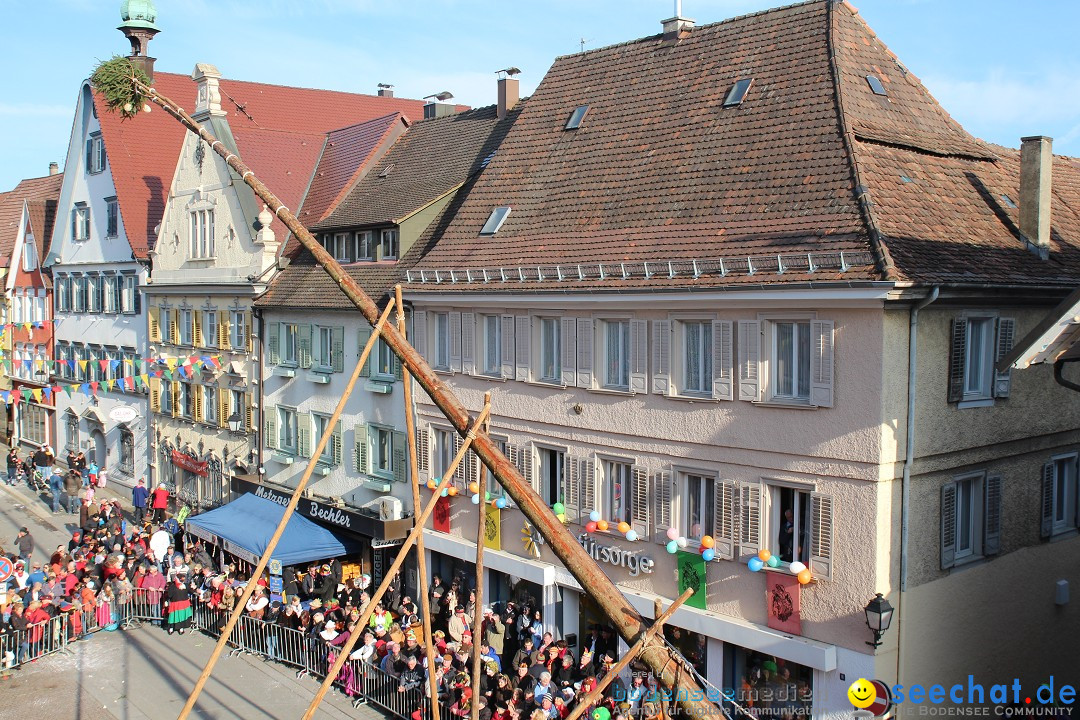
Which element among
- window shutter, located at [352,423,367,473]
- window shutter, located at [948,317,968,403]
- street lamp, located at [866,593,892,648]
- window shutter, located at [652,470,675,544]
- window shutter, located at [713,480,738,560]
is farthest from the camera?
window shutter, located at [352,423,367,473]

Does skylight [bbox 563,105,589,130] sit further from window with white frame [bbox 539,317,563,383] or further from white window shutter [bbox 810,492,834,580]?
A: white window shutter [bbox 810,492,834,580]

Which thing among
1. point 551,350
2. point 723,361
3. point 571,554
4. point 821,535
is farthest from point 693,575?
point 571,554

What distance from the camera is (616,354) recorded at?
18.6 meters

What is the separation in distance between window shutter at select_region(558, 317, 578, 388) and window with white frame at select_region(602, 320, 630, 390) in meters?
0.61

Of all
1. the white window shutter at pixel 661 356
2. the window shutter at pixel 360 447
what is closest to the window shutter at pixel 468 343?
the window shutter at pixel 360 447

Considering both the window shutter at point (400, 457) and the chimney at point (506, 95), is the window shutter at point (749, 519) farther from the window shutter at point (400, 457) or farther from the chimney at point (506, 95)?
the chimney at point (506, 95)

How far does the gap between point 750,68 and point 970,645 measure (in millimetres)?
10230

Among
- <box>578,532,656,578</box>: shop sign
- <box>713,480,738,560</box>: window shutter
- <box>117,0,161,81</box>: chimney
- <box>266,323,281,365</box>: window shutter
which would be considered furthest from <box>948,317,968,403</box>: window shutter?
<box>117,0,161,81</box>: chimney

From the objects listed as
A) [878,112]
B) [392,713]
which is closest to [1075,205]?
[878,112]

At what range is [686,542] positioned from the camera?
17141mm

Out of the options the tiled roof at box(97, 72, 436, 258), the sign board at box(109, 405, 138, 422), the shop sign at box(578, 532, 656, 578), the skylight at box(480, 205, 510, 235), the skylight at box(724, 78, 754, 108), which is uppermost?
the tiled roof at box(97, 72, 436, 258)

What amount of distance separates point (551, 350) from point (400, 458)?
580cm

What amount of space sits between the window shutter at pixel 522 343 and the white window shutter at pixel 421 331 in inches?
116

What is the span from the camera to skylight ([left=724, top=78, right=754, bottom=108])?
62.8 ft
